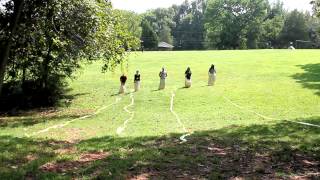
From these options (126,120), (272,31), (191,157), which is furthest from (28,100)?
(272,31)

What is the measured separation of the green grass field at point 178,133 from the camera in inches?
392

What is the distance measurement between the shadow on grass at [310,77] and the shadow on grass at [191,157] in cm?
2047

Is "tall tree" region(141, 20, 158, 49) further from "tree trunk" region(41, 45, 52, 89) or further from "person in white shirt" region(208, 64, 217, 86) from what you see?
"tree trunk" region(41, 45, 52, 89)

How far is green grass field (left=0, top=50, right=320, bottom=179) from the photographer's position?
9.97m

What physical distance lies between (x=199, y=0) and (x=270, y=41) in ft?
197

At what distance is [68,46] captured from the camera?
2455 cm

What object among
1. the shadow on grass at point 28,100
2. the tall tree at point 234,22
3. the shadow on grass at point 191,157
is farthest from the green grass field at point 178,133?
the tall tree at point 234,22

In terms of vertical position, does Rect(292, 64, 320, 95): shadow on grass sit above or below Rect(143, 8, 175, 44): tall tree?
below

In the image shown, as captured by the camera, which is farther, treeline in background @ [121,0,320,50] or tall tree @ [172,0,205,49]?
tall tree @ [172,0,205,49]

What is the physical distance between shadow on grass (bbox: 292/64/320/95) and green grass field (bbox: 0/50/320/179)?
0.09 m

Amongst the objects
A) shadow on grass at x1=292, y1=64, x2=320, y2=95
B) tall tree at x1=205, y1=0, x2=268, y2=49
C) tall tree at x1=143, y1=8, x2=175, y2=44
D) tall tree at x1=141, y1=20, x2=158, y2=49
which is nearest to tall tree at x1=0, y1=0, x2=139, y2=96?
shadow on grass at x1=292, y1=64, x2=320, y2=95

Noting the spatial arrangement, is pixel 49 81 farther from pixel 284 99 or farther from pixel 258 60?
pixel 258 60

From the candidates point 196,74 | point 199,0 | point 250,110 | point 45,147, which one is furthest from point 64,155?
point 199,0

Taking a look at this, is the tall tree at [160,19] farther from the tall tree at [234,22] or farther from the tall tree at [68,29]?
the tall tree at [68,29]
